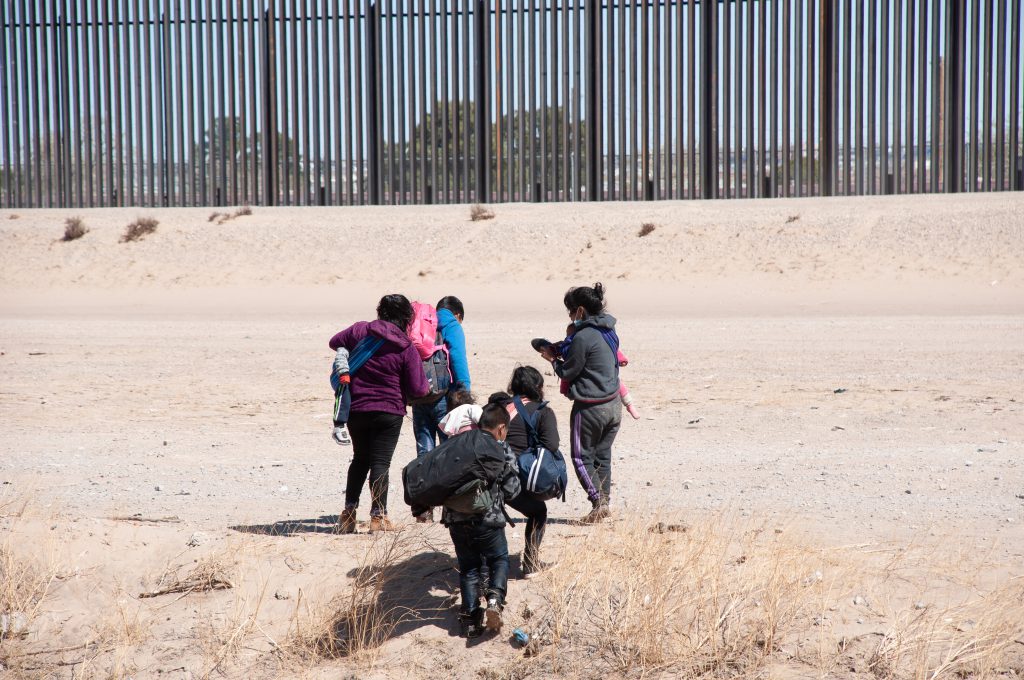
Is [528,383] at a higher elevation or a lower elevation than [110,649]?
higher

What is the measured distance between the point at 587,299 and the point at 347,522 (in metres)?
1.91

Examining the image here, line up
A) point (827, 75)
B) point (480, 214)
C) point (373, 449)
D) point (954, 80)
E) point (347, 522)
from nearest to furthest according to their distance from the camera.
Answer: point (373, 449), point (347, 522), point (954, 80), point (827, 75), point (480, 214)

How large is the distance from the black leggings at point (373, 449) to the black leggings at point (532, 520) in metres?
1.00

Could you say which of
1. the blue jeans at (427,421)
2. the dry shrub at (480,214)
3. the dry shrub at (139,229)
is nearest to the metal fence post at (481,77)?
the dry shrub at (480,214)

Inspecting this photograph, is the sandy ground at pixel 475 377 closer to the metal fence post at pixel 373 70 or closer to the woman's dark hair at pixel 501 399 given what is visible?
the woman's dark hair at pixel 501 399

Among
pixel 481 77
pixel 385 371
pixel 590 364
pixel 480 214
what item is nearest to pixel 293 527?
pixel 385 371

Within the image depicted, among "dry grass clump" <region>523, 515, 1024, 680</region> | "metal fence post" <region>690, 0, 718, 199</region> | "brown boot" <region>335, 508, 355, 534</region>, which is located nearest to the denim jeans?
"dry grass clump" <region>523, 515, 1024, 680</region>

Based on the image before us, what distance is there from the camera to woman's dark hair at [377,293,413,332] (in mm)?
5910

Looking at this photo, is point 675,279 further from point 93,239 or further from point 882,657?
point 882,657

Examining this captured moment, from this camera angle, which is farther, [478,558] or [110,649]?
[110,649]

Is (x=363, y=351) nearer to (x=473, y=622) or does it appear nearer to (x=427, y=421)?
(x=427, y=421)

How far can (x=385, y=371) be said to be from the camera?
591 centimetres

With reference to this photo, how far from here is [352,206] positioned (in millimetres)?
28125

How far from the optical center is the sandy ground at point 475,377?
5941 millimetres
